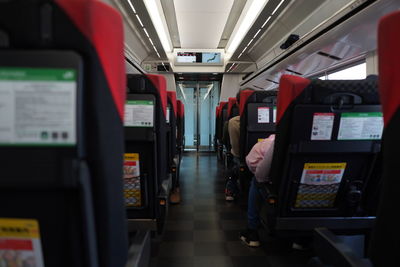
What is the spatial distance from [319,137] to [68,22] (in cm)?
168

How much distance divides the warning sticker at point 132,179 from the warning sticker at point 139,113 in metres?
0.29

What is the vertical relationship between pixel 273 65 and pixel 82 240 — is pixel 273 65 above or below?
above

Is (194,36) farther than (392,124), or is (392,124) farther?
(194,36)

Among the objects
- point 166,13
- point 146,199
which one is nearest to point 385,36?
point 146,199

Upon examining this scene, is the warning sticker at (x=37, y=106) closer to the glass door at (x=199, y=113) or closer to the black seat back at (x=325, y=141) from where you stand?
the black seat back at (x=325, y=141)

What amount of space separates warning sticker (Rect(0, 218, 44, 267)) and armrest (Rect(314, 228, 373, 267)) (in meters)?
1.32

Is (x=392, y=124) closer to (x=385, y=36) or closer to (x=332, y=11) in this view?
(x=385, y=36)

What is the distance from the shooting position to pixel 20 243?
722 millimetres

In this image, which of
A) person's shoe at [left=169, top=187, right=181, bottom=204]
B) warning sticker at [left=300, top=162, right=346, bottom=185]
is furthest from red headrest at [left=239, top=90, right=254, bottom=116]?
person's shoe at [left=169, top=187, right=181, bottom=204]

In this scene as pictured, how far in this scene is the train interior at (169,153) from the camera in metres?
0.64

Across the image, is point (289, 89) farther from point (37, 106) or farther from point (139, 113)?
point (37, 106)

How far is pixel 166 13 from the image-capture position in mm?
6754

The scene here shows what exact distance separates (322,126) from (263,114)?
161cm

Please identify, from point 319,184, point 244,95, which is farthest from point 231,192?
point 319,184
